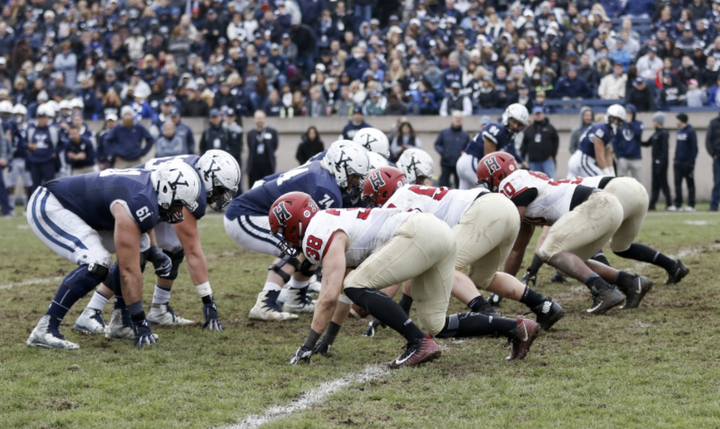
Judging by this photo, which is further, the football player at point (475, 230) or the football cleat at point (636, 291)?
the football cleat at point (636, 291)

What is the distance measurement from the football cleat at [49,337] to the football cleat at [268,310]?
Result: 159 centimetres

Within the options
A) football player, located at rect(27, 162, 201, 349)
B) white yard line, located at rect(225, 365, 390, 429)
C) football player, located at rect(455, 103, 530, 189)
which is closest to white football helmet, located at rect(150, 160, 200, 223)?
football player, located at rect(27, 162, 201, 349)

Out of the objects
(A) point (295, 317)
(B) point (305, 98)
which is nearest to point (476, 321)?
(A) point (295, 317)

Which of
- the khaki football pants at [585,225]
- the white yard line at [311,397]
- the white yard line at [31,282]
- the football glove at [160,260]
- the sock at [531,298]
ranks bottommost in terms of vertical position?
the white yard line at [31,282]

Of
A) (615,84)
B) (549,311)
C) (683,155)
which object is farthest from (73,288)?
(615,84)

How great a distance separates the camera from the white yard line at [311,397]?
430cm

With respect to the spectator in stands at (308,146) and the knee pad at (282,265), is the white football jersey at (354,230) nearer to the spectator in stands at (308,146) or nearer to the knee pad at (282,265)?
the knee pad at (282,265)

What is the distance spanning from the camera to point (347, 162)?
7062 mm

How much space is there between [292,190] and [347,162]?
58 cm

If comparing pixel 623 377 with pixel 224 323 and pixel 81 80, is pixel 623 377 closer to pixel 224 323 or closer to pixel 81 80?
pixel 224 323

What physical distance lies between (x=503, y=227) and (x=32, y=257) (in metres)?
7.26

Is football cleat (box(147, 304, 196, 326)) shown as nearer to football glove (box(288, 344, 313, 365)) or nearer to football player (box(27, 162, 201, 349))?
football player (box(27, 162, 201, 349))

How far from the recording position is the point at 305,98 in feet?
64.3

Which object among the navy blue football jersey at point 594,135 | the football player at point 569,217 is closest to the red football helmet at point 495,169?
the football player at point 569,217
